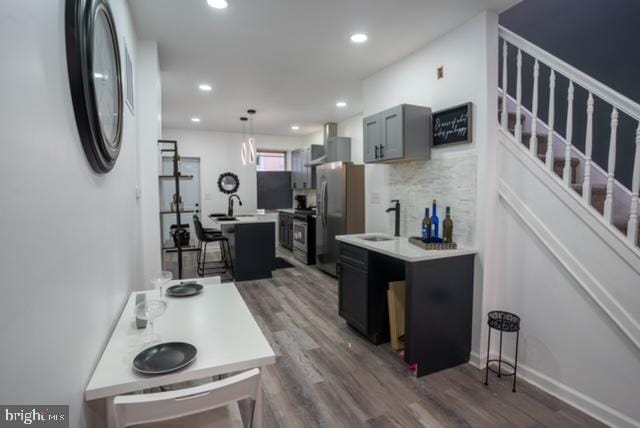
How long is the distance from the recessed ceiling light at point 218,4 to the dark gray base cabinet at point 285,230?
4.80m

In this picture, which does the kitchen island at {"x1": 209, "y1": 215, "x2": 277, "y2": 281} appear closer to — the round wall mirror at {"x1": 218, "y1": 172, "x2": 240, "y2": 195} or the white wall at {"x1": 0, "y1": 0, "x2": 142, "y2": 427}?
the round wall mirror at {"x1": 218, "y1": 172, "x2": 240, "y2": 195}

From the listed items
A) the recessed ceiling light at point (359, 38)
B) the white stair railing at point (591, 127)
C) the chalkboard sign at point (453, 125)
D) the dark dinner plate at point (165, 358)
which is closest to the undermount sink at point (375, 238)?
the chalkboard sign at point (453, 125)

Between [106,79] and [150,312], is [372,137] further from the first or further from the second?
[150,312]

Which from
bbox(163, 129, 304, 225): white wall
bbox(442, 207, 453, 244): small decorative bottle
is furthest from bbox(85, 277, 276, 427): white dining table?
bbox(163, 129, 304, 225): white wall

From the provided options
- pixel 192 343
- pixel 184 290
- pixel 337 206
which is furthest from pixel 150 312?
pixel 337 206

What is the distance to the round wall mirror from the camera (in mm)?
7473

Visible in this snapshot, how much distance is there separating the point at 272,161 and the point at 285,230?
79.9 inches

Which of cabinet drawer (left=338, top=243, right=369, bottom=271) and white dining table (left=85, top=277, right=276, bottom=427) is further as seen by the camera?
cabinet drawer (left=338, top=243, right=369, bottom=271)

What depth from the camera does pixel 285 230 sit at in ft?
24.2

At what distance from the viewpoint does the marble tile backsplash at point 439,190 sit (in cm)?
267

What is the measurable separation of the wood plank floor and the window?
555 centimetres

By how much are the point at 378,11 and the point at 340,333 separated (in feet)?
9.34

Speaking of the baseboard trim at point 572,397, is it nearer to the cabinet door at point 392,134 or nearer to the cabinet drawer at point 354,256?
the cabinet drawer at point 354,256

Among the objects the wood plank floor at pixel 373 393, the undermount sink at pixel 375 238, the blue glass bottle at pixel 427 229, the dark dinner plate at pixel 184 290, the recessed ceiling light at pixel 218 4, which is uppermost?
the recessed ceiling light at pixel 218 4
